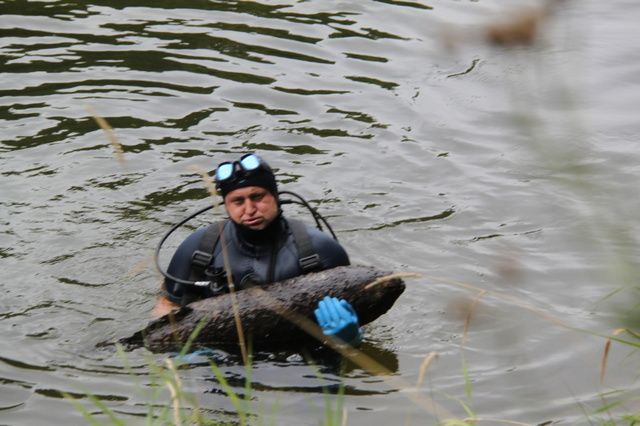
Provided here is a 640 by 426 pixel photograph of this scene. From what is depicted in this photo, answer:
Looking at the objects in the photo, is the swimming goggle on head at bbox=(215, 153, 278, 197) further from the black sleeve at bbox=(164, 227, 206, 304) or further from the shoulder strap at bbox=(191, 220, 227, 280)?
the black sleeve at bbox=(164, 227, 206, 304)

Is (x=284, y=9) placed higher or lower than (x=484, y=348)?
higher

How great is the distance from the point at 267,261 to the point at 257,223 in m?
0.25

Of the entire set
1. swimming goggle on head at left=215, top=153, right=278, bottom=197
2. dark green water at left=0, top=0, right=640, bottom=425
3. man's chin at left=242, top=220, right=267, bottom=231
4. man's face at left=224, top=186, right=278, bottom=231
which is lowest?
dark green water at left=0, top=0, right=640, bottom=425

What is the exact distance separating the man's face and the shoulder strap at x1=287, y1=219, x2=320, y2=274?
0.17 metres

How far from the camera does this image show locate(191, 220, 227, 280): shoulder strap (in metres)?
6.73

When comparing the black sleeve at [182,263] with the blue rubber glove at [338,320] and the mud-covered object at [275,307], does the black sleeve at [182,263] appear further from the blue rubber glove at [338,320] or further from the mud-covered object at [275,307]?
the blue rubber glove at [338,320]

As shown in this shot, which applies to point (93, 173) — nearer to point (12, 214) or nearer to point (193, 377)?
point (12, 214)

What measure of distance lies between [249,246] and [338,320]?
1.22m

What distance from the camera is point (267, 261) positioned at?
6.83 m

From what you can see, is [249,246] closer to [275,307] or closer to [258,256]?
[258,256]

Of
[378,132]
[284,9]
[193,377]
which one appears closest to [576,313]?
[193,377]

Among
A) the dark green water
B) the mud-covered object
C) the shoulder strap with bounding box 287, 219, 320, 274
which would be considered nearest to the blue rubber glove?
the mud-covered object

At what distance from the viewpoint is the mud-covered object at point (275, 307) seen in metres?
6.07

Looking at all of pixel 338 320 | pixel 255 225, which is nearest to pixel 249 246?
pixel 255 225
